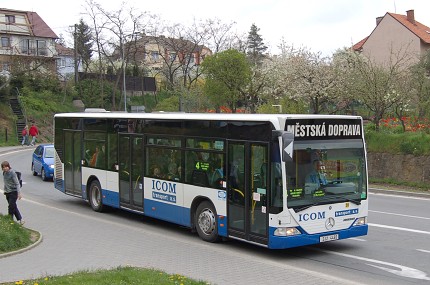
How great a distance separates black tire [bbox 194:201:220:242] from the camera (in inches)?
472

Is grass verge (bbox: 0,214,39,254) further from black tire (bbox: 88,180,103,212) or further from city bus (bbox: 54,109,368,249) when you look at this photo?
black tire (bbox: 88,180,103,212)

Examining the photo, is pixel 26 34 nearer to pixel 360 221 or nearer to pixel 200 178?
pixel 200 178

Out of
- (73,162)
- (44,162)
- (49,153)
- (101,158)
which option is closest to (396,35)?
(49,153)

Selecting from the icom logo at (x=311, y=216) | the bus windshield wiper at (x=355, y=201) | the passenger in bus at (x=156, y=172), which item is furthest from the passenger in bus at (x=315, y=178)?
the passenger in bus at (x=156, y=172)

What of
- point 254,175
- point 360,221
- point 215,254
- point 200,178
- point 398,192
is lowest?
point 398,192

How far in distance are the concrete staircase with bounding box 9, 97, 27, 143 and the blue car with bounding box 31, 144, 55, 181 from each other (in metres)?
21.3

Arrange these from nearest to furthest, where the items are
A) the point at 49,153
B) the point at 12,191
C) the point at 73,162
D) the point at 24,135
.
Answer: the point at 12,191 < the point at 73,162 < the point at 49,153 < the point at 24,135

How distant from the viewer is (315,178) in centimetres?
1073

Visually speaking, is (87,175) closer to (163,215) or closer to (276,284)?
(163,215)

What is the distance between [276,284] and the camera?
873 centimetres

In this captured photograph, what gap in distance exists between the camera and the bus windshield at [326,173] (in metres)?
Result: 10.5

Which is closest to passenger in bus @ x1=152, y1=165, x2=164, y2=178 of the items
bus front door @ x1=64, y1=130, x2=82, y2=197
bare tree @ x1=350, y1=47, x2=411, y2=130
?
bus front door @ x1=64, y1=130, x2=82, y2=197

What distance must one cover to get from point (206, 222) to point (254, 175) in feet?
6.71

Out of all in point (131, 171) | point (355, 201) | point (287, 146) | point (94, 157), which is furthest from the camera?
point (94, 157)
